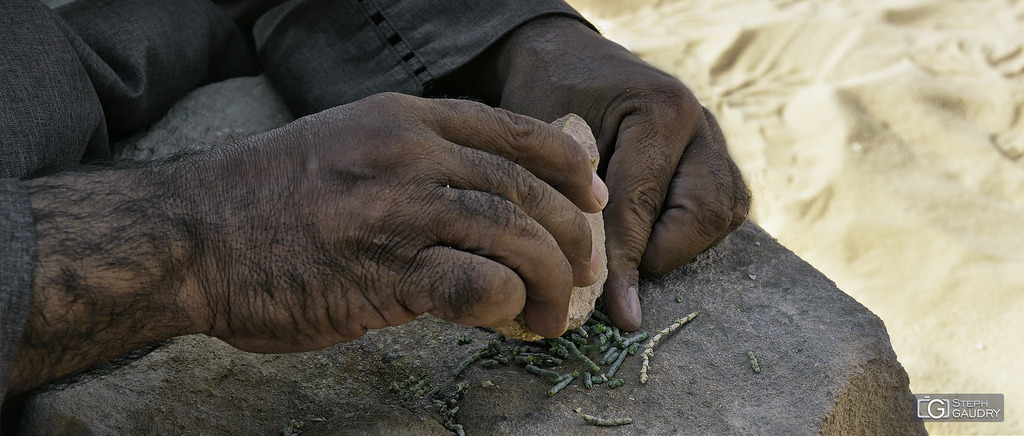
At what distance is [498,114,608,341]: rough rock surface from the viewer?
1.93 metres

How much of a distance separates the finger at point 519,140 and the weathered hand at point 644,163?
388mm

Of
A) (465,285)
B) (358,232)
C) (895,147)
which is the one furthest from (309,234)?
(895,147)

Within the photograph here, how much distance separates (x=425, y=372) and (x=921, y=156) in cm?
310

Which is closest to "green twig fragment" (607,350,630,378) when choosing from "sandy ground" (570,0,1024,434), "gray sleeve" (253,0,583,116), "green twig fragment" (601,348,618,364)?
"green twig fragment" (601,348,618,364)

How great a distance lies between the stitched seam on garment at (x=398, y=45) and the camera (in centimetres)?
272

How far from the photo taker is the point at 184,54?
2.87m

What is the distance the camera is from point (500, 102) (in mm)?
2686

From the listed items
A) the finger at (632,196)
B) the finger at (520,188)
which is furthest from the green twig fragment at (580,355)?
the finger at (520,188)

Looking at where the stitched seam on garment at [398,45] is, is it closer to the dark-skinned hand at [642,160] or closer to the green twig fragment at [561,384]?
the dark-skinned hand at [642,160]

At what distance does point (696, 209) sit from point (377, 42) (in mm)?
1116

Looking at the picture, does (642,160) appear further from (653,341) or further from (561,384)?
(561,384)

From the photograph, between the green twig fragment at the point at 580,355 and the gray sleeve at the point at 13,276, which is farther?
the green twig fragment at the point at 580,355

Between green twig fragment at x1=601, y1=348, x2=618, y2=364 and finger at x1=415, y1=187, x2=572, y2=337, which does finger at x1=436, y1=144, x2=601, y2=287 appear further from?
green twig fragment at x1=601, y1=348, x2=618, y2=364

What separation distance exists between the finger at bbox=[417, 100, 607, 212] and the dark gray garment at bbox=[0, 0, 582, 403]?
88cm
